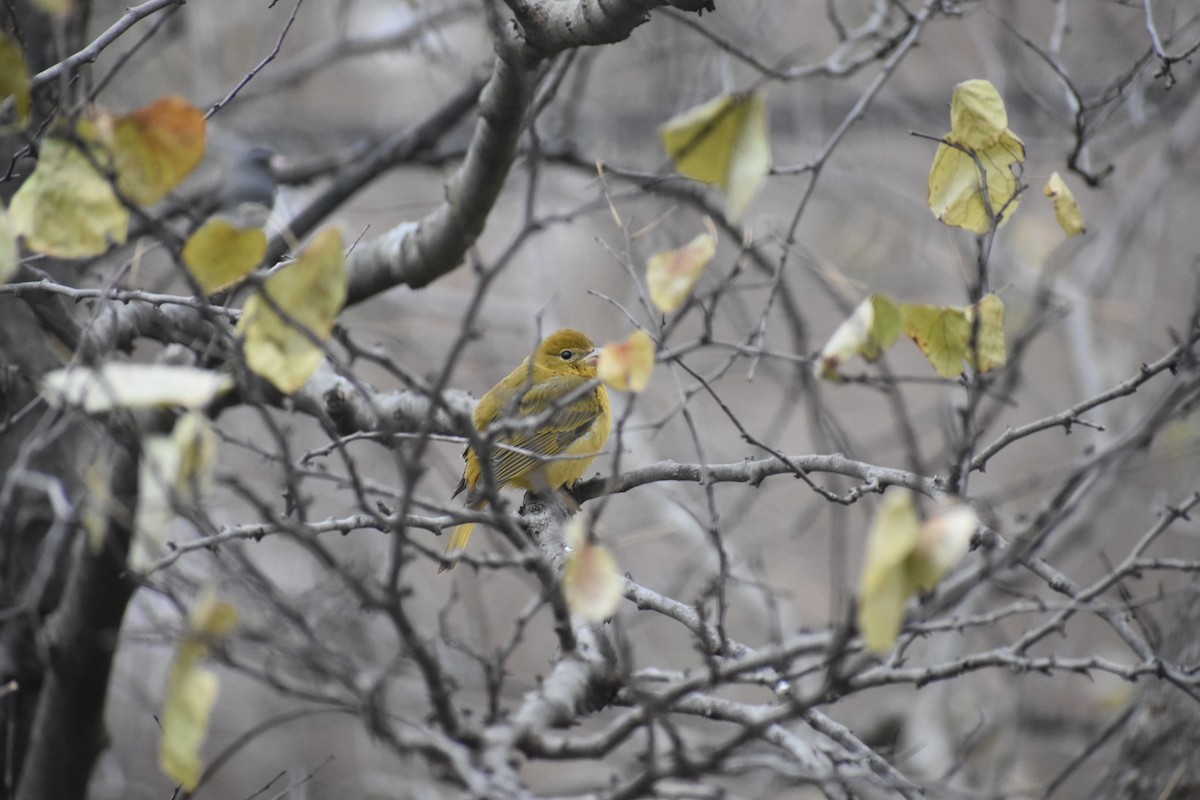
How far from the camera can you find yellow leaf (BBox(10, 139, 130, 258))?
1.94m

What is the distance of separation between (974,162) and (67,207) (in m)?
2.01

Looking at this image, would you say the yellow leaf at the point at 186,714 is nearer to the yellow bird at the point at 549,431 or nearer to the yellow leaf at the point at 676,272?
the yellow leaf at the point at 676,272

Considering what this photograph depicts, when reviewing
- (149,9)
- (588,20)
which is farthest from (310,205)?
(588,20)

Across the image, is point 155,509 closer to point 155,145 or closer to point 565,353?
point 155,145

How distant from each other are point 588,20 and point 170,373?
5.39 feet

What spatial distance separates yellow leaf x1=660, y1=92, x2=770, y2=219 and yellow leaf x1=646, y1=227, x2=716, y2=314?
15.0 inches

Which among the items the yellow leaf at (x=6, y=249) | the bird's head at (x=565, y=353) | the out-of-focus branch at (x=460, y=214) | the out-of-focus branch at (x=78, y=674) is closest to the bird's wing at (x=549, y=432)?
the bird's head at (x=565, y=353)

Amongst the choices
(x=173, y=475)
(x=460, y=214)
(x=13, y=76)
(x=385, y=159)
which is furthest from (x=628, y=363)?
(x=385, y=159)

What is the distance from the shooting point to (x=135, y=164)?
1897 mm

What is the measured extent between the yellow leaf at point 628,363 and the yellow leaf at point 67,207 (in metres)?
0.96

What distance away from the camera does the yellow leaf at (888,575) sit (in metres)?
1.45

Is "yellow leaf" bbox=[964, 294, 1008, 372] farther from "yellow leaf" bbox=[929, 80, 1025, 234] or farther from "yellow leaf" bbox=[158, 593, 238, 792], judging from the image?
"yellow leaf" bbox=[158, 593, 238, 792]

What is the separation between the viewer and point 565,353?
17.8 ft

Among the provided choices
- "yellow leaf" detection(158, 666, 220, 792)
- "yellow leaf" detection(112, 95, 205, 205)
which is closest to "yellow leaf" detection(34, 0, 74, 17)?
"yellow leaf" detection(112, 95, 205, 205)
